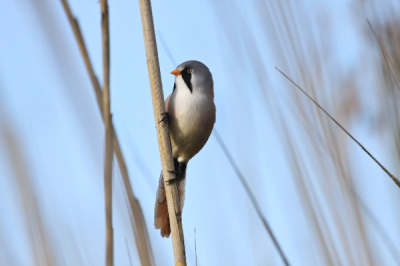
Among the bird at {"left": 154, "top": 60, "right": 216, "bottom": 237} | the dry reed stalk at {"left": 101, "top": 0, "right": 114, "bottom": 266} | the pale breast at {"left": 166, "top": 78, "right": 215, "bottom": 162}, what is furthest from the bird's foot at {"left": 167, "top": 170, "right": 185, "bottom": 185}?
the dry reed stalk at {"left": 101, "top": 0, "right": 114, "bottom": 266}

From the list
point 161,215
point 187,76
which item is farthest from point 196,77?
point 161,215

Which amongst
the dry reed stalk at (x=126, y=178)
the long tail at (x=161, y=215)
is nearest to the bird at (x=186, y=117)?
the long tail at (x=161, y=215)

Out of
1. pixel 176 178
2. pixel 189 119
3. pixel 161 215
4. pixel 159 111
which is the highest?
pixel 159 111

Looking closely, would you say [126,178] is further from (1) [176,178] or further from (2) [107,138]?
(1) [176,178]

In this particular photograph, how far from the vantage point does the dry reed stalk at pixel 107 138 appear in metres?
0.88

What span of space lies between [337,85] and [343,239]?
418 mm

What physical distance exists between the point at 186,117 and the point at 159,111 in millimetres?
699

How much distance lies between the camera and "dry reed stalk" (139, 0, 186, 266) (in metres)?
1.14

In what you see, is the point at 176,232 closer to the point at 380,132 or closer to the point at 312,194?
the point at 312,194

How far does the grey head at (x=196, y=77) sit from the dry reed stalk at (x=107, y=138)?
105 centimetres

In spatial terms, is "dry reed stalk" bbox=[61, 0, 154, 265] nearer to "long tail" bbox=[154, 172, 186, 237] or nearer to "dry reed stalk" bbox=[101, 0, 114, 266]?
"dry reed stalk" bbox=[101, 0, 114, 266]

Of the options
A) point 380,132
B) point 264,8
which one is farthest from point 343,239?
point 264,8

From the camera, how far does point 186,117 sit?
1900mm

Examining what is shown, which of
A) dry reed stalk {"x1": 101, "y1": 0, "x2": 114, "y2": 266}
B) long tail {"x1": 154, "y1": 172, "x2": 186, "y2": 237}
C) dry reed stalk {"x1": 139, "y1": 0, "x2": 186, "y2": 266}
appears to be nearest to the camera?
dry reed stalk {"x1": 101, "y1": 0, "x2": 114, "y2": 266}
